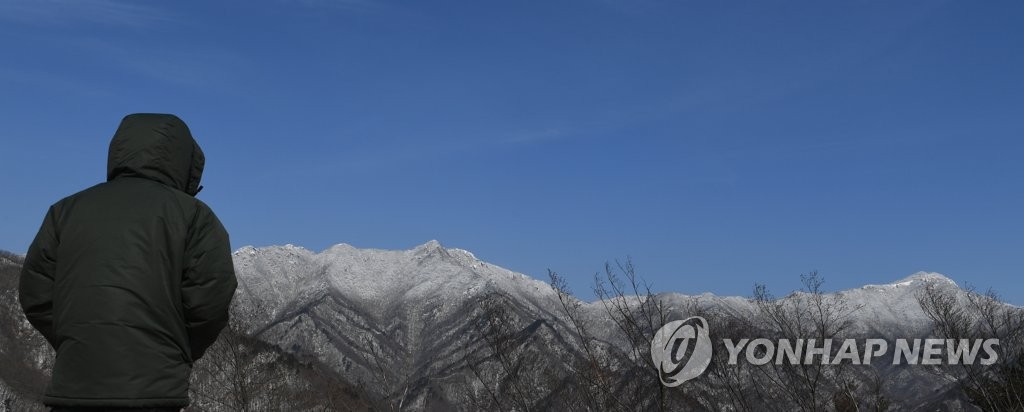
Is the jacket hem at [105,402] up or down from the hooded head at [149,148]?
down

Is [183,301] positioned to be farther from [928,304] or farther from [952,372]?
[928,304]

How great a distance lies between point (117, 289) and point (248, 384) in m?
32.0

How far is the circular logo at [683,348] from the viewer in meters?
32.0

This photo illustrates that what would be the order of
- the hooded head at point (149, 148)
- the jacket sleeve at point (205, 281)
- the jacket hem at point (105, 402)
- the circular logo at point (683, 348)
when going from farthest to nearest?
the circular logo at point (683, 348) < the hooded head at point (149, 148) < the jacket sleeve at point (205, 281) < the jacket hem at point (105, 402)

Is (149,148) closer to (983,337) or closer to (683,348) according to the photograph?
(683,348)

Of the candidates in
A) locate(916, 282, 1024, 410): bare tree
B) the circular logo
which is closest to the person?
the circular logo

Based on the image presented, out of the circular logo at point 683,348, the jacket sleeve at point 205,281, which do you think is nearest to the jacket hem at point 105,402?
the jacket sleeve at point 205,281

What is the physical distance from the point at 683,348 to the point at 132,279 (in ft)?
118

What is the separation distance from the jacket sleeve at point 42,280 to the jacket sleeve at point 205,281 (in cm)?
52

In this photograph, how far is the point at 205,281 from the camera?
3.36 metres

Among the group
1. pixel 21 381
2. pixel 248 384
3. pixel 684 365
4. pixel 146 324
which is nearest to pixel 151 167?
pixel 146 324

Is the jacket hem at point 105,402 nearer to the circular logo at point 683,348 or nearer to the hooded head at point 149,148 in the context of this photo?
the hooded head at point 149,148

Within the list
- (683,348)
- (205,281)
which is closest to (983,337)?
(683,348)

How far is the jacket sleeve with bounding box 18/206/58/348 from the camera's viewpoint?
3408 mm
